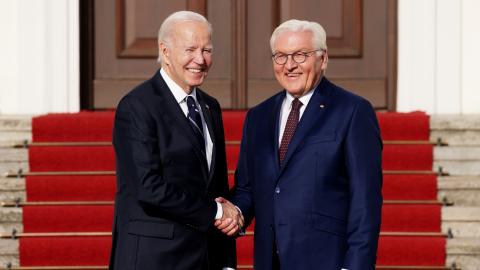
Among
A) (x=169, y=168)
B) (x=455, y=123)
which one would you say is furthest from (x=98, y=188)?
(x=169, y=168)

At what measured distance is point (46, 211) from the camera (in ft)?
20.5

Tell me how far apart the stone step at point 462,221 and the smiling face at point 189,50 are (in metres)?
2.99

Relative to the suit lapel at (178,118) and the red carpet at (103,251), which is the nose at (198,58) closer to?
the suit lapel at (178,118)

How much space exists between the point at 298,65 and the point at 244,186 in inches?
23.2

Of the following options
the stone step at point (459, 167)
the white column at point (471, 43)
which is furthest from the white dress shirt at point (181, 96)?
the white column at point (471, 43)

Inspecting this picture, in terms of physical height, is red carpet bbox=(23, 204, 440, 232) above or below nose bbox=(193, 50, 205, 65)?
below

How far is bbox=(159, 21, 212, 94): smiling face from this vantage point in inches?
144

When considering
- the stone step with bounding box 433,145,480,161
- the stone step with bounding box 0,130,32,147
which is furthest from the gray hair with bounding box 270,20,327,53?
the stone step with bounding box 0,130,32,147

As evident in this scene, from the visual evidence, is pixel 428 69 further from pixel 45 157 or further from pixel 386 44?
pixel 45 157

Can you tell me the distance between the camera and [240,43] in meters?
7.68

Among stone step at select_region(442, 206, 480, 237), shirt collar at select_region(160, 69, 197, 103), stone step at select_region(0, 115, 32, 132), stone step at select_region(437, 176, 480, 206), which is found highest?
shirt collar at select_region(160, 69, 197, 103)

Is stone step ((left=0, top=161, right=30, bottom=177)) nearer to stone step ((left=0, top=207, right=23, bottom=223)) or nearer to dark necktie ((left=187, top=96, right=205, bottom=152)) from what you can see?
stone step ((left=0, top=207, right=23, bottom=223))

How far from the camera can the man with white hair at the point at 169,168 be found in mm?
3594

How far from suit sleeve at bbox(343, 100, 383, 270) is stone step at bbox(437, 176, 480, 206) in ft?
9.64
